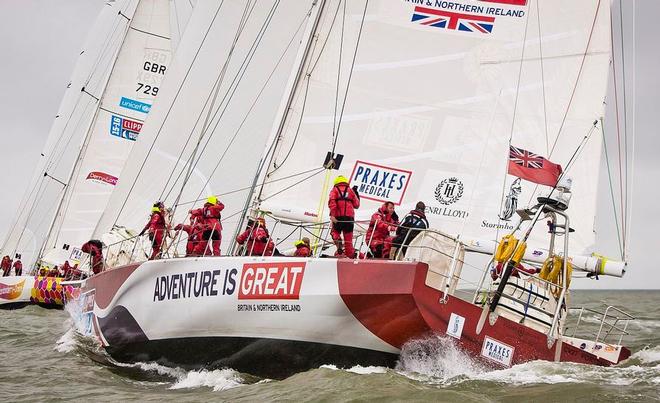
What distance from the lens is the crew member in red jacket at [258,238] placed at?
35.8ft

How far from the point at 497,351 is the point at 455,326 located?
56 cm

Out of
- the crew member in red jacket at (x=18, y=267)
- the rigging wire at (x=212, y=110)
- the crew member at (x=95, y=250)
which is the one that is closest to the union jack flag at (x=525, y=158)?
the rigging wire at (x=212, y=110)

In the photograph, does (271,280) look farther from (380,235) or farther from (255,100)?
(255,100)

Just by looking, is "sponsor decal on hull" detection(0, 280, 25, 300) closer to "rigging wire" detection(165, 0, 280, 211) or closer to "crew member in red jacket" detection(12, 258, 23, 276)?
"crew member in red jacket" detection(12, 258, 23, 276)

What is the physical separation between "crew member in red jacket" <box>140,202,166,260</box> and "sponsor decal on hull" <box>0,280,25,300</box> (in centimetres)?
1240

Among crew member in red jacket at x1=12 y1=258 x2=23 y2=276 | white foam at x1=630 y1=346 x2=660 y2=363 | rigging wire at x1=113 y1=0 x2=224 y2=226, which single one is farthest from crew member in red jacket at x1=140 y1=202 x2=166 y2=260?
crew member in red jacket at x1=12 y1=258 x2=23 y2=276

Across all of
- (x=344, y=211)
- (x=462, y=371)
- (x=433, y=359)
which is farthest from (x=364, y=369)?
(x=344, y=211)

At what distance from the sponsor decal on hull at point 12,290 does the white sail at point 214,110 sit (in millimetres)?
10467

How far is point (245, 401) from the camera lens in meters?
8.34

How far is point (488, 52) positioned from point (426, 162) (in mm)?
1708

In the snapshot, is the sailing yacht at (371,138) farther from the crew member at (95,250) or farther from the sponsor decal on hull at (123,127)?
the sponsor decal on hull at (123,127)

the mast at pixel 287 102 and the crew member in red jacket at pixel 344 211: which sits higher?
the mast at pixel 287 102

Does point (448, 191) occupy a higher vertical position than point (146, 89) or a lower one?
lower

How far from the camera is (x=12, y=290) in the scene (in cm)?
2406
